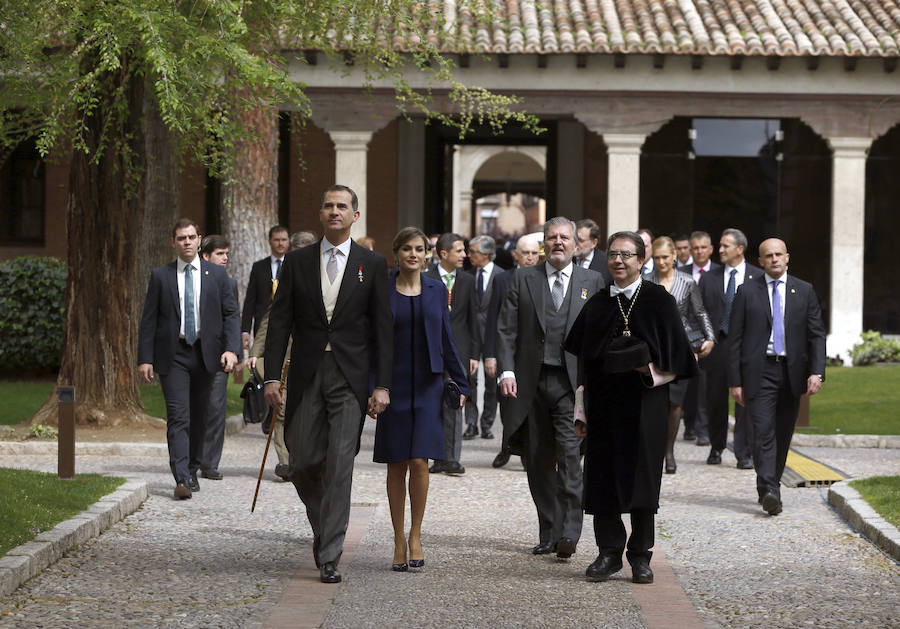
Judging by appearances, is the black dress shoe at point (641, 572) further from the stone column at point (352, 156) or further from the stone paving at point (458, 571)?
the stone column at point (352, 156)

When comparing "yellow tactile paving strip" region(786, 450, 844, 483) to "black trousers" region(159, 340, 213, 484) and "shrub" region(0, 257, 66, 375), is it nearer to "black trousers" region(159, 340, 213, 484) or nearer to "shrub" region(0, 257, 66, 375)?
"black trousers" region(159, 340, 213, 484)

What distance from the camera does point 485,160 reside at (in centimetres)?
4722

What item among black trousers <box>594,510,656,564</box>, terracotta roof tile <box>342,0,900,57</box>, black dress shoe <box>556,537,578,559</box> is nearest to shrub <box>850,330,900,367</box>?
terracotta roof tile <box>342,0,900,57</box>

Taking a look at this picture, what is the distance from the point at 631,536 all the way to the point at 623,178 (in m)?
15.4

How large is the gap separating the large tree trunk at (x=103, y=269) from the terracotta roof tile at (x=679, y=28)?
830 centimetres

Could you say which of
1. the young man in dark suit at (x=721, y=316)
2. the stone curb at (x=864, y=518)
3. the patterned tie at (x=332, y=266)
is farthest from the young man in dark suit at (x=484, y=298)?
the patterned tie at (x=332, y=266)

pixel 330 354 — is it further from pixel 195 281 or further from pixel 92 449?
pixel 92 449

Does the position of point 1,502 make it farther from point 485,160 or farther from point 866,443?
point 485,160

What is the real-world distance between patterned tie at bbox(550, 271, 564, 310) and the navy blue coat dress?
826mm

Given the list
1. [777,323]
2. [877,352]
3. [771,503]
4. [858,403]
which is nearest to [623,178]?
[877,352]

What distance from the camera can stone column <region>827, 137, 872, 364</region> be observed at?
22.1 metres

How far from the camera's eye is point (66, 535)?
24.4ft

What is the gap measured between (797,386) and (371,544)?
10.6ft

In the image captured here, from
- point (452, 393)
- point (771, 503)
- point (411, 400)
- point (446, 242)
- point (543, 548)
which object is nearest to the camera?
point (411, 400)
